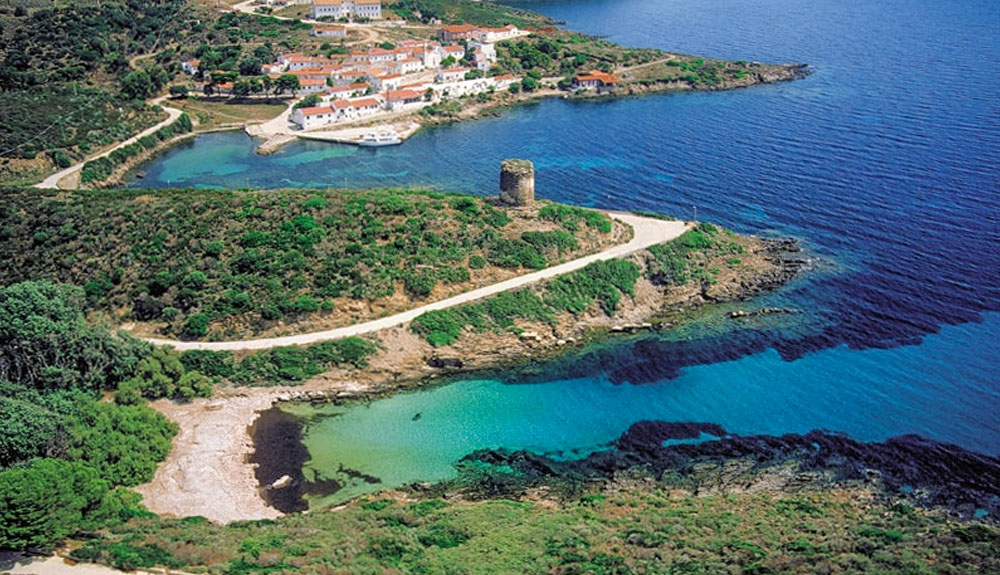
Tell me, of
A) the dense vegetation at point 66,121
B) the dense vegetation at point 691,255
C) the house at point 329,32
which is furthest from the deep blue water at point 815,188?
the house at point 329,32

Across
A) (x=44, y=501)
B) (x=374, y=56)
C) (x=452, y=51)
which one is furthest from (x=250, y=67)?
(x=44, y=501)

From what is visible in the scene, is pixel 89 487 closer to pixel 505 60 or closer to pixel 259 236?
pixel 259 236

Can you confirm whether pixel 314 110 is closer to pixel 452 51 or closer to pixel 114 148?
pixel 114 148

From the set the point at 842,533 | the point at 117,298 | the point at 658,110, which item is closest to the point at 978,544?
the point at 842,533

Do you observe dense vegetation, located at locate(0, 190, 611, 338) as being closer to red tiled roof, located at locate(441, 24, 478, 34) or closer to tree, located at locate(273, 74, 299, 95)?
tree, located at locate(273, 74, 299, 95)

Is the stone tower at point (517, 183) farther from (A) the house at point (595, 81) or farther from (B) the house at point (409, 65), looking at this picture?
(B) the house at point (409, 65)

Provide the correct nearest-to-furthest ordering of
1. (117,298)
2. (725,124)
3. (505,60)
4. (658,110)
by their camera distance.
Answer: (117,298)
(725,124)
(658,110)
(505,60)
